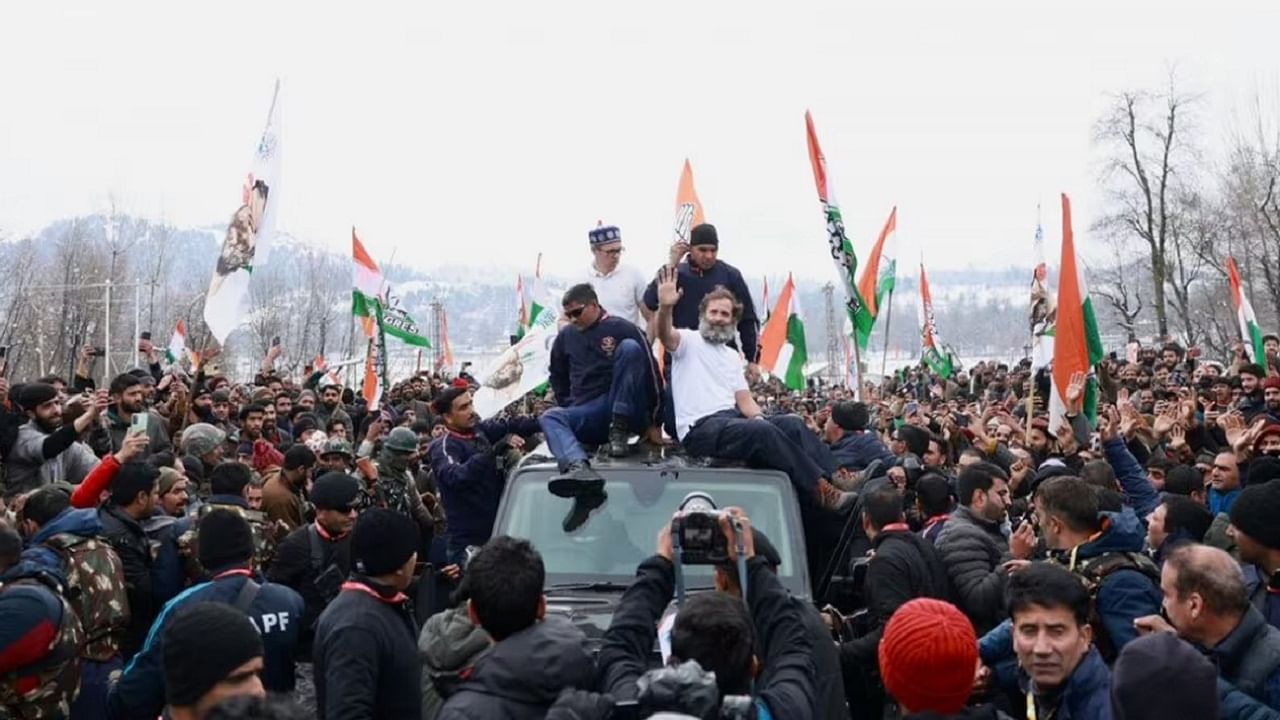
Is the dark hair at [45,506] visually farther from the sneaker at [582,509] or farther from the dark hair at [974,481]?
the dark hair at [974,481]

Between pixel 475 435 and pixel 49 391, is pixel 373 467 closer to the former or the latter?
pixel 475 435

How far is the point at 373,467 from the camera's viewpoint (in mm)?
9375

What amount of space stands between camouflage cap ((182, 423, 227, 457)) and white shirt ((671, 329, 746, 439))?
3701mm

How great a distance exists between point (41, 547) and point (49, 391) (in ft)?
14.0

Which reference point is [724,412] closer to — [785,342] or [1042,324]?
[1042,324]

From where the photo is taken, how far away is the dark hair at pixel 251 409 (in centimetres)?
1251

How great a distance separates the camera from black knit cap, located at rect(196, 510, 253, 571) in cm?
577

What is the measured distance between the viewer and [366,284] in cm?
1912

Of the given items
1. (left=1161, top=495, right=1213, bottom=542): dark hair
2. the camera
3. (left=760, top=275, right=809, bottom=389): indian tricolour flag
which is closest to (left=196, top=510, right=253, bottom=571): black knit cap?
the camera

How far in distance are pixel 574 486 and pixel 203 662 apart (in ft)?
11.8

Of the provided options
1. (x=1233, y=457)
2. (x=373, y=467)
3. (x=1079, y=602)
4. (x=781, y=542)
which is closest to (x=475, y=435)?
(x=373, y=467)

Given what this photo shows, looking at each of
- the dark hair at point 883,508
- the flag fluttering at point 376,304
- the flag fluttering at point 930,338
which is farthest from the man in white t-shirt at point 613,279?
the flag fluttering at point 930,338

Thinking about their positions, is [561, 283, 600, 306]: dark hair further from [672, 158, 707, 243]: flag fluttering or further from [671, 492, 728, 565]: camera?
[672, 158, 707, 243]: flag fluttering

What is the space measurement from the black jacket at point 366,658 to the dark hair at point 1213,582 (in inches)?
110
